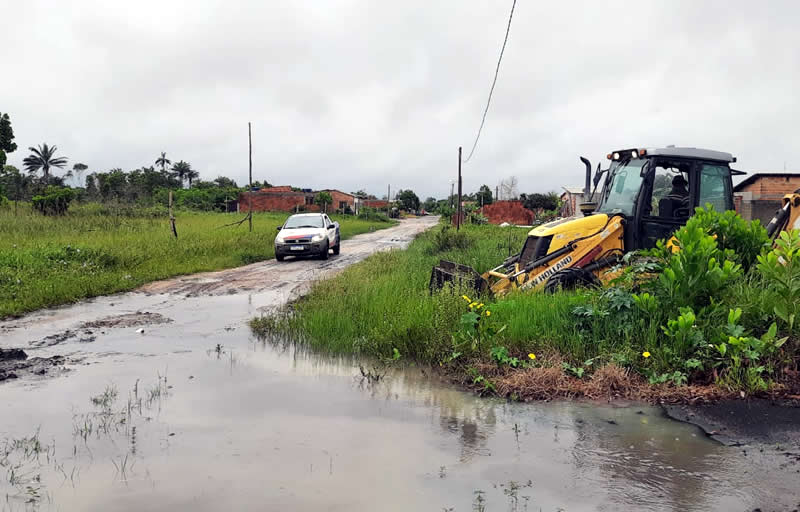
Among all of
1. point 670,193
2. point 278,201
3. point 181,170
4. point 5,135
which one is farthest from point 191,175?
point 670,193

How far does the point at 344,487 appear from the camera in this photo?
4258mm

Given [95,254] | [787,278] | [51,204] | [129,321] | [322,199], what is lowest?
[129,321]

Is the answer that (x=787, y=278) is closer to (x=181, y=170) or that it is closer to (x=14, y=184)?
(x=14, y=184)

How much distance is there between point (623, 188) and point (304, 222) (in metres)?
13.6

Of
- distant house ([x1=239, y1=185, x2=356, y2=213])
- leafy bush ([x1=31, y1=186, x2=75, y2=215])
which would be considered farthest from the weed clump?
distant house ([x1=239, y1=185, x2=356, y2=213])

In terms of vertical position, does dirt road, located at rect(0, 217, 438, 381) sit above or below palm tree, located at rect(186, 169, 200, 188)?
below

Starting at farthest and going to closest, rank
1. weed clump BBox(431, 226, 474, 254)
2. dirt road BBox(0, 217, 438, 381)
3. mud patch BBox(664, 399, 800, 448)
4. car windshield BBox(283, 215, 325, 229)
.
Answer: car windshield BBox(283, 215, 325, 229) < weed clump BBox(431, 226, 474, 254) < dirt road BBox(0, 217, 438, 381) < mud patch BBox(664, 399, 800, 448)

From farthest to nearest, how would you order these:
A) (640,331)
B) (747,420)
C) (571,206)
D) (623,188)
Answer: (571,206), (623,188), (640,331), (747,420)

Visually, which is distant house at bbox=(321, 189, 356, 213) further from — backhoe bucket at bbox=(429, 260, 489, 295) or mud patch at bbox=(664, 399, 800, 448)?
mud patch at bbox=(664, 399, 800, 448)

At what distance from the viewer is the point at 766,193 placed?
102 feet

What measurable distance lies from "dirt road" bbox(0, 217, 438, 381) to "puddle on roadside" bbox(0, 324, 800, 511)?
1.55m

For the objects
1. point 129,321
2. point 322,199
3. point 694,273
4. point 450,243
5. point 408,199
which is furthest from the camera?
point 408,199

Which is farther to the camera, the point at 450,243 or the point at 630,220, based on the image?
the point at 450,243

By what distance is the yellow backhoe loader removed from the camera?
30.4 ft
